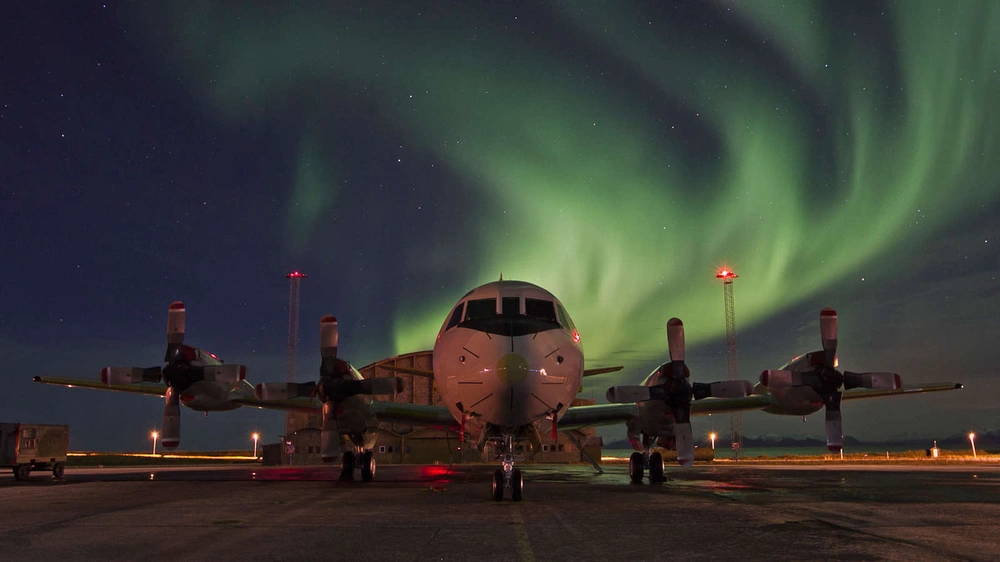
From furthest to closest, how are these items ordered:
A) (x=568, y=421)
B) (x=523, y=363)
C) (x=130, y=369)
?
1. (x=568, y=421)
2. (x=130, y=369)
3. (x=523, y=363)

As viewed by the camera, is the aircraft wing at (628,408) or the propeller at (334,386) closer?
the propeller at (334,386)

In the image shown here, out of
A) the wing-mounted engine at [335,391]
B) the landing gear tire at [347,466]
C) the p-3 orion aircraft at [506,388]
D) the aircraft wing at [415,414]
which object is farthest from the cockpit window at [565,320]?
the landing gear tire at [347,466]

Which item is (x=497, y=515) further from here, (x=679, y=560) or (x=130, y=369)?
(x=130, y=369)

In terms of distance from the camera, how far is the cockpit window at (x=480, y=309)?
575 inches

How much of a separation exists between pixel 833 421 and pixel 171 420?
18356 millimetres

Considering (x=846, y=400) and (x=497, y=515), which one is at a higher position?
(x=846, y=400)

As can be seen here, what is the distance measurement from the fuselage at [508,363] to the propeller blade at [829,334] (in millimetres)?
7967

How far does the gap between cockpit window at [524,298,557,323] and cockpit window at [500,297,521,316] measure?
0.54 ft

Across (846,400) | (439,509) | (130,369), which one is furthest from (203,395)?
(846,400)

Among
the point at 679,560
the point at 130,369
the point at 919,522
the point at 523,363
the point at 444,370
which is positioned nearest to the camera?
the point at 679,560

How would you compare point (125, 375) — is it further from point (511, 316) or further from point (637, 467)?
point (637, 467)

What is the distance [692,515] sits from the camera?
10469mm

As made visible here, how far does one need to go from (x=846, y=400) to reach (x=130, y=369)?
2119cm

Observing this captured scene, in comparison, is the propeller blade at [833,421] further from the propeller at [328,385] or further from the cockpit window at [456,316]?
the propeller at [328,385]
